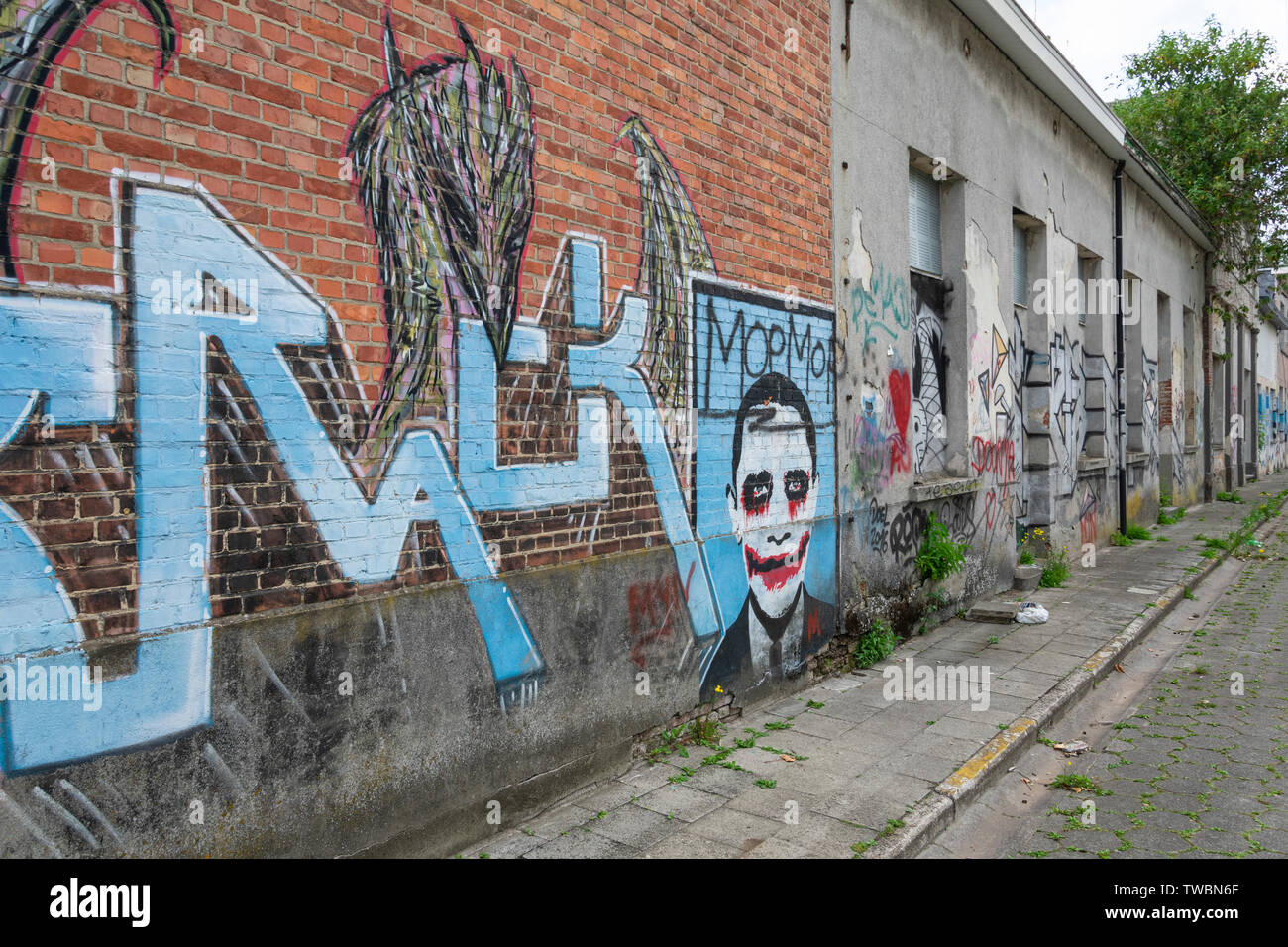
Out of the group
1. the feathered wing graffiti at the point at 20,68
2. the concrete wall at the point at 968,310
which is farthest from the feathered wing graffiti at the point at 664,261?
the feathered wing graffiti at the point at 20,68

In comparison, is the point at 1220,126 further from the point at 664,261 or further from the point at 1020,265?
the point at 664,261

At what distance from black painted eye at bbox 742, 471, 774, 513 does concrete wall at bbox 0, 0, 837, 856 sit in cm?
7

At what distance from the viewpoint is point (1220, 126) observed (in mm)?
16109

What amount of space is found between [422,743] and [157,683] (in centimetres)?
114

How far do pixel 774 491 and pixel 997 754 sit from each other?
210cm

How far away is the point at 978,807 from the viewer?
4.41m

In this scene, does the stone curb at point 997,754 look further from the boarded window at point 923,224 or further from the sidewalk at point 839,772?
the boarded window at point 923,224

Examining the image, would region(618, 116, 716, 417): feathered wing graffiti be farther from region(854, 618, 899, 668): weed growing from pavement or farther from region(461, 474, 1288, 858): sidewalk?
region(854, 618, 899, 668): weed growing from pavement

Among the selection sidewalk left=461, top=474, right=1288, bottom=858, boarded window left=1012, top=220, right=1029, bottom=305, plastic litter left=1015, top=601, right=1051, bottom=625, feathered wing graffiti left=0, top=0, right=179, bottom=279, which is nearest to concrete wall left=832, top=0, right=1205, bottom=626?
boarded window left=1012, top=220, right=1029, bottom=305

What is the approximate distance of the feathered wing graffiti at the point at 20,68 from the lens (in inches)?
96.4

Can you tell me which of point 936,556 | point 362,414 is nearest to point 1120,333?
point 936,556

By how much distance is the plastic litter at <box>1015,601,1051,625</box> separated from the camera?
26.4 feet

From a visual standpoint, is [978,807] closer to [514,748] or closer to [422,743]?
[514,748]
